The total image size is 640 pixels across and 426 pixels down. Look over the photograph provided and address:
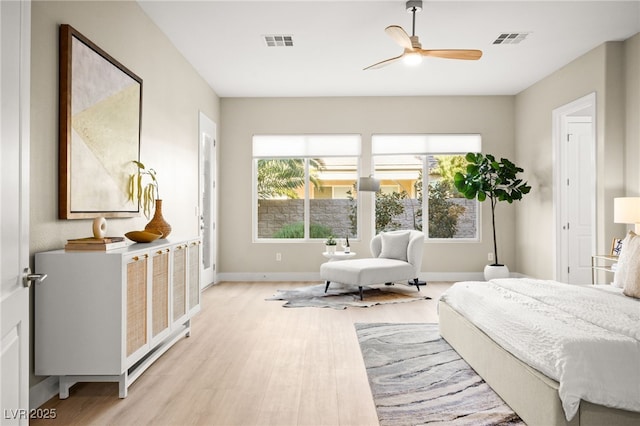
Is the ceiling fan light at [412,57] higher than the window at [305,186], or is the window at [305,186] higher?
the ceiling fan light at [412,57]

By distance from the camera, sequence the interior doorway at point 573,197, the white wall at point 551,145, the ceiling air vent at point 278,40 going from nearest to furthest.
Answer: the ceiling air vent at point 278,40, the white wall at point 551,145, the interior doorway at point 573,197

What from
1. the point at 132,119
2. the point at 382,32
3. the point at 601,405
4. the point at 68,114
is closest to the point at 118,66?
the point at 132,119

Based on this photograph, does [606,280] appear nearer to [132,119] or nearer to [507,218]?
[507,218]

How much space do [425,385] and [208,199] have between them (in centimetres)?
470

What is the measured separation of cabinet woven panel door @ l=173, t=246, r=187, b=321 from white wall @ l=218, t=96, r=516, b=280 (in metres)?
3.48

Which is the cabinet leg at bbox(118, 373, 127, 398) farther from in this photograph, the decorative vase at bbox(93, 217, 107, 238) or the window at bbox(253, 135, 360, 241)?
the window at bbox(253, 135, 360, 241)

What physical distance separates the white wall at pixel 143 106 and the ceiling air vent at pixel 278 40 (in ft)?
3.50

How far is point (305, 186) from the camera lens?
746 centimetres

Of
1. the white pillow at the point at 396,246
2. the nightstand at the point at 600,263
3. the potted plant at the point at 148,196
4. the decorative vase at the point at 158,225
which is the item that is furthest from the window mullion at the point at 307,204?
the nightstand at the point at 600,263

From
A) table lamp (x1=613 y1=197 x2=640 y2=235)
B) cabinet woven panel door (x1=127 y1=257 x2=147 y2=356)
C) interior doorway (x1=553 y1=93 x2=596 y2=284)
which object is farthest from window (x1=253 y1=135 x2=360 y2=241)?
cabinet woven panel door (x1=127 y1=257 x2=147 y2=356)

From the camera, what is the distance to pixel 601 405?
1.96 m

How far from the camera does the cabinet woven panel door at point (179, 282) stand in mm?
3686

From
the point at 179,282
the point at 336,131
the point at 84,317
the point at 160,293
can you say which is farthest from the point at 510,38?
the point at 84,317

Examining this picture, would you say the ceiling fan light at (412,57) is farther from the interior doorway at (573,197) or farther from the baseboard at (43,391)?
the baseboard at (43,391)
